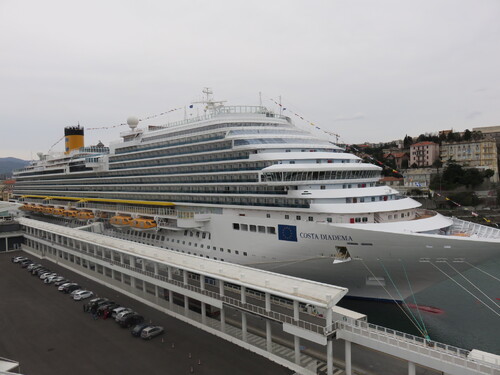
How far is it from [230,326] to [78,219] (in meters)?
29.3

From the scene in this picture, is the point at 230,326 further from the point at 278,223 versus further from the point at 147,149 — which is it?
the point at 147,149

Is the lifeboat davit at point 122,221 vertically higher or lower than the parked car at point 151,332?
higher

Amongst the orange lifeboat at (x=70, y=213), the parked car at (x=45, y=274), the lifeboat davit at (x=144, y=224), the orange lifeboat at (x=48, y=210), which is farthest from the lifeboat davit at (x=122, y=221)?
the orange lifeboat at (x=48, y=210)

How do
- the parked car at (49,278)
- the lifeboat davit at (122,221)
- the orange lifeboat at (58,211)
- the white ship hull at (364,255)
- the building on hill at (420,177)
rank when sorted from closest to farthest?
the white ship hull at (364,255)
the parked car at (49,278)
the lifeboat davit at (122,221)
the orange lifeboat at (58,211)
the building on hill at (420,177)

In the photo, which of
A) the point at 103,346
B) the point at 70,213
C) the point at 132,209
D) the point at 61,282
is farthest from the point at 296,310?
the point at 70,213

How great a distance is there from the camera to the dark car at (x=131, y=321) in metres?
18.6

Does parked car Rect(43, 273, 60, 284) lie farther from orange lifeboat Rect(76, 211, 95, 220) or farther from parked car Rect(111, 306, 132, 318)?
orange lifeboat Rect(76, 211, 95, 220)

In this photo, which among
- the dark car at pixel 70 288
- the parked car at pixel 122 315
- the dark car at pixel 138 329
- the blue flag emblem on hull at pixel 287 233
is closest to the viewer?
the dark car at pixel 138 329

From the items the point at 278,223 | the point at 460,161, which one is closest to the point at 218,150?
the point at 278,223

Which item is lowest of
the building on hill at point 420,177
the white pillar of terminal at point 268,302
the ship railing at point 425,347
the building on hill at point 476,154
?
the ship railing at point 425,347

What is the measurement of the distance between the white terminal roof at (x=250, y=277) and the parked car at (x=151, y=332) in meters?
3.05

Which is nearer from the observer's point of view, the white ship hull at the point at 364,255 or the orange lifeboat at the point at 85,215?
the white ship hull at the point at 364,255

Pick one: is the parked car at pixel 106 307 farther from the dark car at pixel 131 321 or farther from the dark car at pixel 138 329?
the dark car at pixel 138 329

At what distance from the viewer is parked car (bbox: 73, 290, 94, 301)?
23198mm
